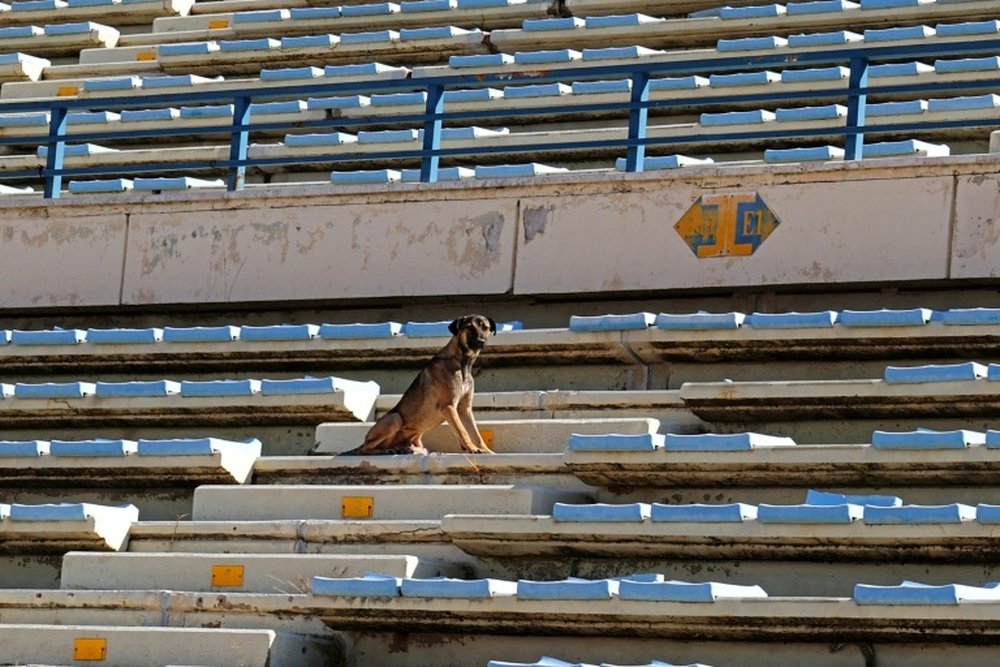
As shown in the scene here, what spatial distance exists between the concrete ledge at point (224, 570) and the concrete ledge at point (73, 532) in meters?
0.16

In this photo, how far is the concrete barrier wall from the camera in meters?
12.2

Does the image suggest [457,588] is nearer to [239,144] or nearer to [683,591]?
[683,591]

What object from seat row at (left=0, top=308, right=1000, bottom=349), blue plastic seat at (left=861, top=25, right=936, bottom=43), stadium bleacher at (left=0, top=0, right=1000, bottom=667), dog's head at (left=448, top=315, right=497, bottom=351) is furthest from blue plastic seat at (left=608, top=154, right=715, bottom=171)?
dog's head at (left=448, top=315, right=497, bottom=351)

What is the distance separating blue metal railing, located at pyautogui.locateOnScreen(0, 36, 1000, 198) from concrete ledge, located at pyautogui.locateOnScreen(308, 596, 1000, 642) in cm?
381

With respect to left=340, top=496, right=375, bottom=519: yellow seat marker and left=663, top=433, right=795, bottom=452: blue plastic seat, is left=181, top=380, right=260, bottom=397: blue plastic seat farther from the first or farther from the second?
left=663, top=433, right=795, bottom=452: blue plastic seat

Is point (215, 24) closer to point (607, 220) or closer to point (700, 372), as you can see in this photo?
point (607, 220)

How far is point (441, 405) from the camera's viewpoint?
11.5m

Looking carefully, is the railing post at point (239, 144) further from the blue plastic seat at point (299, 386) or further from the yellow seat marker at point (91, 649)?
the yellow seat marker at point (91, 649)

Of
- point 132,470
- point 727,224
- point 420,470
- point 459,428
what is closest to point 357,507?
point 420,470

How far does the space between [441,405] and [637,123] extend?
8.44ft

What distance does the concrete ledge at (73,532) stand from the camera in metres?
11.6

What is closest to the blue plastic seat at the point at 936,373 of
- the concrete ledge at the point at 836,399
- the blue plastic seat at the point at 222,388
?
the concrete ledge at the point at 836,399

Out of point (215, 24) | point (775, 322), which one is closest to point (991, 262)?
point (775, 322)

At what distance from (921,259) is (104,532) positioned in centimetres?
431
